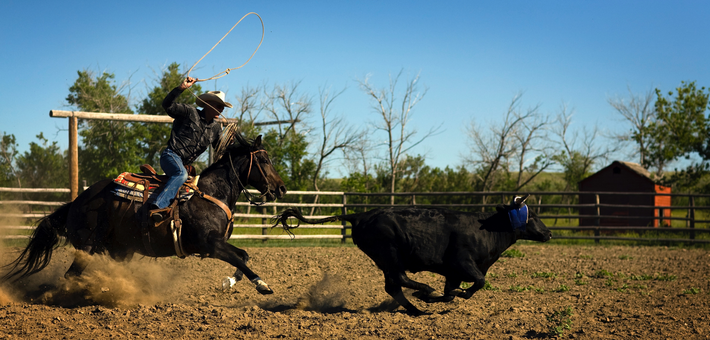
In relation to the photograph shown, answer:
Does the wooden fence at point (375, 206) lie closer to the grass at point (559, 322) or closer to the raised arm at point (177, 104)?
the raised arm at point (177, 104)

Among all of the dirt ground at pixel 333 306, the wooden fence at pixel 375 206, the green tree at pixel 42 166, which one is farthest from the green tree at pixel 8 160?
the dirt ground at pixel 333 306

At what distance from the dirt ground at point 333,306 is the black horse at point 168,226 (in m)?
0.27

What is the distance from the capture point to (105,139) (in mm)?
25078

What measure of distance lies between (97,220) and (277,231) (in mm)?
9220

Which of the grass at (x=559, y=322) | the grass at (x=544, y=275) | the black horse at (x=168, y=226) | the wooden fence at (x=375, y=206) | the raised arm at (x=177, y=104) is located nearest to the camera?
the grass at (x=559, y=322)

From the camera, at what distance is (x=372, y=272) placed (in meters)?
8.72

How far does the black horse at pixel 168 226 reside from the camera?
219 inches

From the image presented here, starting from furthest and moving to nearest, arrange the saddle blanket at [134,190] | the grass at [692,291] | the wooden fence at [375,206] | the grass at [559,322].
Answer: the wooden fence at [375,206]
the grass at [692,291]
the saddle blanket at [134,190]
the grass at [559,322]

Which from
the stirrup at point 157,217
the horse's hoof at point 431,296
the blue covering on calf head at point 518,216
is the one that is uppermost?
the blue covering on calf head at point 518,216

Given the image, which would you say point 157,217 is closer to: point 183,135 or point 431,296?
point 183,135

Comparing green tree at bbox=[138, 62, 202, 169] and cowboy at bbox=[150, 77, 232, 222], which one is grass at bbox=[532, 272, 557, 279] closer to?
cowboy at bbox=[150, 77, 232, 222]

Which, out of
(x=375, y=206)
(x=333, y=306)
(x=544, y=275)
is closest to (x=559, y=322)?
(x=333, y=306)

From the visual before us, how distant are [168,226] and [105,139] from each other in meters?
21.9

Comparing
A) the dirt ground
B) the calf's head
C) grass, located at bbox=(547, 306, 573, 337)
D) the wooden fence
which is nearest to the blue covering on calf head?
the calf's head
